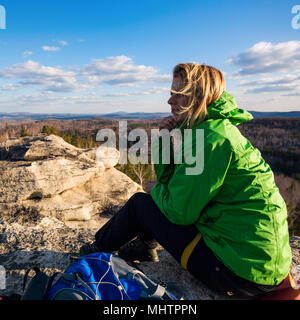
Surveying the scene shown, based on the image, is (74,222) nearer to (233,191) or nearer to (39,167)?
(39,167)

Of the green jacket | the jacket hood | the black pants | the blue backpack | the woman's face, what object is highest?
the woman's face

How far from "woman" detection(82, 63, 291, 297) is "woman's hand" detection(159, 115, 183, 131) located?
0.02 meters

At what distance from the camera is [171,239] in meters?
2.40

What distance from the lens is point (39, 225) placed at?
4523 millimetres

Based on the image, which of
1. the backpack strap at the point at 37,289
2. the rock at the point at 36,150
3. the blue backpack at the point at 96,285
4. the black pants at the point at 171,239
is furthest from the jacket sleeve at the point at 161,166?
the rock at the point at 36,150

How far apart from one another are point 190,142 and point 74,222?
473 cm

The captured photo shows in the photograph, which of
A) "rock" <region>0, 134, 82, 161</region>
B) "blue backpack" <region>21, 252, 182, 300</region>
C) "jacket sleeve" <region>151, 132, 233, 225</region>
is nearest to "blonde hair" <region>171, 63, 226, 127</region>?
"jacket sleeve" <region>151, 132, 233, 225</region>

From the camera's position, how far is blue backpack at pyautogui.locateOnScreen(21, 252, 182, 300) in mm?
2041

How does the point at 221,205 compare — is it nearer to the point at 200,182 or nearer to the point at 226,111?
the point at 200,182

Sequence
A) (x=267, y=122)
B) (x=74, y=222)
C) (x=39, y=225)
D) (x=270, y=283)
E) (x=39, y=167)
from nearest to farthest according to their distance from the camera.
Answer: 1. (x=270, y=283)
2. (x=39, y=225)
3. (x=74, y=222)
4. (x=39, y=167)
5. (x=267, y=122)

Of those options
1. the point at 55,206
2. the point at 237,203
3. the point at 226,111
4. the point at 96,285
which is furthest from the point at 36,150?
the point at 237,203
